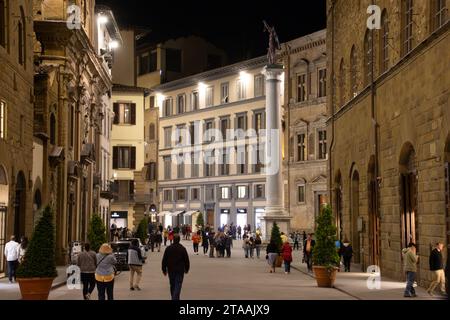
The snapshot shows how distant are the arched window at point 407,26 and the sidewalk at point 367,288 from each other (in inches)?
292

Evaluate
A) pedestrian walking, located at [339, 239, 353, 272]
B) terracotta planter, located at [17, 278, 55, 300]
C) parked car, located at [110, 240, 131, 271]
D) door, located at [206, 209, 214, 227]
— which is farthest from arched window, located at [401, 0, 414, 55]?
door, located at [206, 209, 214, 227]

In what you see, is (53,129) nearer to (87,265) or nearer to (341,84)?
(341,84)

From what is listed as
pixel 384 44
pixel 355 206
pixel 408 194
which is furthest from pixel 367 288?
pixel 355 206

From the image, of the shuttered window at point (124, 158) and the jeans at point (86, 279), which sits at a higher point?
the shuttered window at point (124, 158)

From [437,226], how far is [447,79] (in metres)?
4.03

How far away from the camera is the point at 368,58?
1342 inches

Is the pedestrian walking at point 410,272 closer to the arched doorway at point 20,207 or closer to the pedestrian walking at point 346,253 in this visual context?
the pedestrian walking at point 346,253

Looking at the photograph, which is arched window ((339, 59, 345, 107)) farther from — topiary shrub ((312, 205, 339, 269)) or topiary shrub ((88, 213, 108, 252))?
topiary shrub ((88, 213, 108, 252))

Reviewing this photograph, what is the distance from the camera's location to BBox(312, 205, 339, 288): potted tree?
2728 cm

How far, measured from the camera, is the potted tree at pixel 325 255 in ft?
89.5

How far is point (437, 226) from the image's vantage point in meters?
23.6

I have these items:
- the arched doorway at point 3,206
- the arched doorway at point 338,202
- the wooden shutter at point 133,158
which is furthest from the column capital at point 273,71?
the arched doorway at point 3,206

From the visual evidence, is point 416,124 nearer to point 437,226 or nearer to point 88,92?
point 437,226

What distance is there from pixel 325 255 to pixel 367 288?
1.83 m
